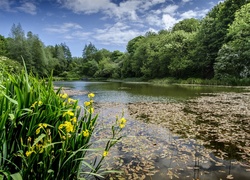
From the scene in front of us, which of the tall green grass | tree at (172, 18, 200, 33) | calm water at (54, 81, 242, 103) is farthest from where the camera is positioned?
tree at (172, 18, 200, 33)

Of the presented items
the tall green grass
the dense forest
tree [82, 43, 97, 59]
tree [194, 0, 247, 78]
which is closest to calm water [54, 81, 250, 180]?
the tall green grass

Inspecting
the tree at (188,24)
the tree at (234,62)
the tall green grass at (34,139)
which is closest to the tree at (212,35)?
the tree at (234,62)

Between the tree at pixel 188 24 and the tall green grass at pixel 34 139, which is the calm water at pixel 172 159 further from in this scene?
the tree at pixel 188 24

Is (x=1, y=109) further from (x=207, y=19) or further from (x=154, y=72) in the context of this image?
(x=154, y=72)

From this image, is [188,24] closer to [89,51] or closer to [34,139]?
[34,139]

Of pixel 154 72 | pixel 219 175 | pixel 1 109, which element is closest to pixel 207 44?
pixel 154 72

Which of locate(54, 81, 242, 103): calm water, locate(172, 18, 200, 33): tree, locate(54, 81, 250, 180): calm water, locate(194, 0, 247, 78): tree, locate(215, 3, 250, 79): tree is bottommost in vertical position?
locate(54, 81, 250, 180): calm water

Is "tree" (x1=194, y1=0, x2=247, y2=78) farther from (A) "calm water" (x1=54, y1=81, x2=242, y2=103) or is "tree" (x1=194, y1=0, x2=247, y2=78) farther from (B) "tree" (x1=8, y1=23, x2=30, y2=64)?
(B) "tree" (x1=8, y1=23, x2=30, y2=64)

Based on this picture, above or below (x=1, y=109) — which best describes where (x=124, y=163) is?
below

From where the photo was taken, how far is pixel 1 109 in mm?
1854

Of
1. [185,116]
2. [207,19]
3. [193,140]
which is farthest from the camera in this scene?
[207,19]

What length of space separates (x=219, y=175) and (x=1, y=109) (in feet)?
11.8

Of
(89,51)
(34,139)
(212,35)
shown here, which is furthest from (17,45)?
(34,139)

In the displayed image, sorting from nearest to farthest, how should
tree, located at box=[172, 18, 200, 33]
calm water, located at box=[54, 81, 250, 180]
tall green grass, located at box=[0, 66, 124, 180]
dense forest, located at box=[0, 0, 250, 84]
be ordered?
tall green grass, located at box=[0, 66, 124, 180], calm water, located at box=[54, 81, 250, 180], dense forest, located at box=[0, 0, 250, 84], tree, located at box=[172, 18, 200, 33]
